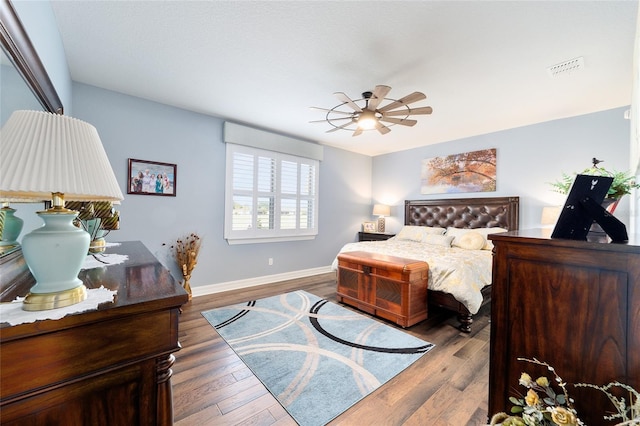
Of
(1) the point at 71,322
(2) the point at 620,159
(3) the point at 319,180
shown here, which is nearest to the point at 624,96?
(2) the point at 620,159

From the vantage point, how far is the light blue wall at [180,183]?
3020 mm

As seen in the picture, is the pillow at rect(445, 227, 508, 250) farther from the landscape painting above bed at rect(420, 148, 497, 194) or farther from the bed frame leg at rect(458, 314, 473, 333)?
the bed frame leg at rect(458, 314, 473, 333)

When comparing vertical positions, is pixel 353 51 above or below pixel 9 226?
above

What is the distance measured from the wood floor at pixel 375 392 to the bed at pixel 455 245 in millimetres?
409

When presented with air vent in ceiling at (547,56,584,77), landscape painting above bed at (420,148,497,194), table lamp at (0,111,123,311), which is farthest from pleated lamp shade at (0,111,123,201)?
landscape painting above bed at (420,148,497,194)

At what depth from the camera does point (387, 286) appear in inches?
109

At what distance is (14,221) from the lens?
1110mm

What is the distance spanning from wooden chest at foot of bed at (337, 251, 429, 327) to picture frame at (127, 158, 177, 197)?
2.46 m

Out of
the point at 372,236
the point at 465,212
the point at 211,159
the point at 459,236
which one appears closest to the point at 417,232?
the point at 459,236

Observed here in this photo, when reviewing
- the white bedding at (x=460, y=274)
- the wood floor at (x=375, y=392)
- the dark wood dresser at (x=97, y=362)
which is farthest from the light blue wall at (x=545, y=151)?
the dark wood dresser at (x=97, y=362)

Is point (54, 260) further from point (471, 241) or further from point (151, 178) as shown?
point (471, 241)

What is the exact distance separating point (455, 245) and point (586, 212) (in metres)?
3.00

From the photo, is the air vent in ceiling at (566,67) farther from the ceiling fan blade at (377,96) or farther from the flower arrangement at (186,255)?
the flower arrangement at (186,255)

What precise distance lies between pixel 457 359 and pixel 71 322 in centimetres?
245
